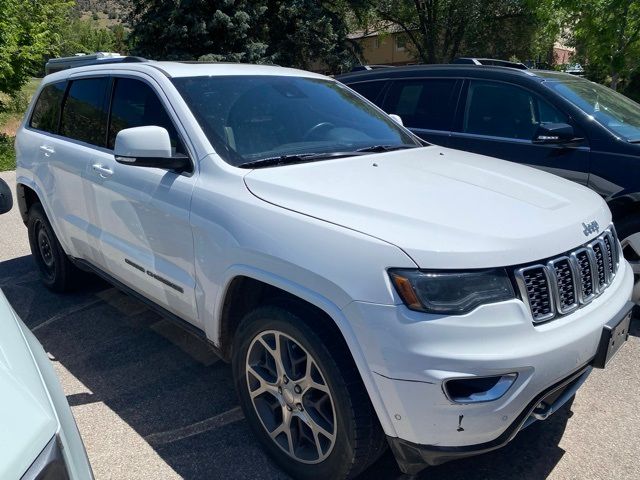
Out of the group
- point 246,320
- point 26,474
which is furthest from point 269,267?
point 26,474

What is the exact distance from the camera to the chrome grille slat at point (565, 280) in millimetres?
2057

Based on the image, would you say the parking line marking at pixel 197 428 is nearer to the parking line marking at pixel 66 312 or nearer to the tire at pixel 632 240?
the parking line marking at pixel 66 312

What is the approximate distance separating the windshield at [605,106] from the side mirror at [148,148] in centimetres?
336

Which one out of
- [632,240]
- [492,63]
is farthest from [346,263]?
[492,63]

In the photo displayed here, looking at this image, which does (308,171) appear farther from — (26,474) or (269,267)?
(26,474)

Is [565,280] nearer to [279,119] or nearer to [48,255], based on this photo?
[279,119]

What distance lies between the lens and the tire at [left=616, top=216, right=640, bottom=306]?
3.99 meters

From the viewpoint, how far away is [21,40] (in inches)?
528

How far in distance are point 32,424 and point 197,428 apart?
5.91ft

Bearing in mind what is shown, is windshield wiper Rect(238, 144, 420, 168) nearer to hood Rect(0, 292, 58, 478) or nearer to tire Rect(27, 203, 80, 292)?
hood Rect(0, 292, 58, 478)

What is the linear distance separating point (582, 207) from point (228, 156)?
5.55ft

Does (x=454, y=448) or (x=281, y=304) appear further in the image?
(x=281, y=304)

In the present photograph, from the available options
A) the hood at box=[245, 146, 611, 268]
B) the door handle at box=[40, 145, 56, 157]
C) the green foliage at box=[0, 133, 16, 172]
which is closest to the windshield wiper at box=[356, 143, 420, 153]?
the hood at box=[245, 146, 611, 268]

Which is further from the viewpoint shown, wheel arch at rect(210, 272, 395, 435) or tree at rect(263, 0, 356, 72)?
tree at rect(263, 0, 356, 72)
